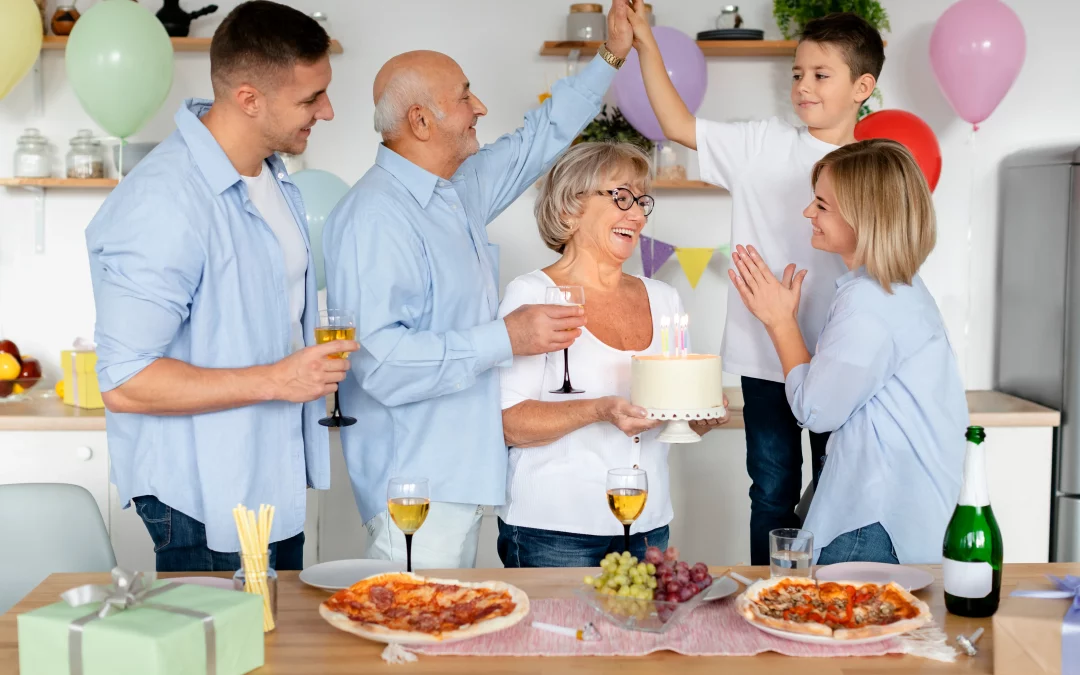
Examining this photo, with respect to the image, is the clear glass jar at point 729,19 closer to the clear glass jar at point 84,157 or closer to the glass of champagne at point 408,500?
the clear glass jar at point 84,157

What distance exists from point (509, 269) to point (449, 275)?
167 centimetres

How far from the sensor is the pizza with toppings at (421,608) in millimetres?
1471

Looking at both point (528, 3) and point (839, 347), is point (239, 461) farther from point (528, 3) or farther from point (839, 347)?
point (528, 3)

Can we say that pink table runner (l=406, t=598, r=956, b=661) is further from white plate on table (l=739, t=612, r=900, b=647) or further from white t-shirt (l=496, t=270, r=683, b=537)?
white t-shirt (l=496, t=270, r=683, b=537)

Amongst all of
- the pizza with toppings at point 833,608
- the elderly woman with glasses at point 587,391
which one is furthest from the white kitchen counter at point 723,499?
the pizza with toppings at point 833,608

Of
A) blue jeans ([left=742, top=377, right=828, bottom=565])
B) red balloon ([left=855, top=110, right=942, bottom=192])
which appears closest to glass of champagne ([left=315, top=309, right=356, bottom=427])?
blue jeans ([left=742, top=377, right=828, bottom=565])

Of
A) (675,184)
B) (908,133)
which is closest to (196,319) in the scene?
(675,184)

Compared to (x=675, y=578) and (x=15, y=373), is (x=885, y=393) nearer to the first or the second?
(x=675, y=578)

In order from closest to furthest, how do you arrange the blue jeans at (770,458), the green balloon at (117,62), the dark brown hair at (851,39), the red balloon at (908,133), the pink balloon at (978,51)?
the dark brown hair at (851,39)
the blue jeans at (770,458)
the green balloon at (117,62)
the red balloon at (908,133)
the pink balloon at (978,51)

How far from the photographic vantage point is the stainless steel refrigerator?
3.46 m

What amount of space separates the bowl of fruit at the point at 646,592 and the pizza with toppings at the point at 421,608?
0.39 ft

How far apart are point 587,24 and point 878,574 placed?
243 centimetres

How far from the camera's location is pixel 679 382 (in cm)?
203

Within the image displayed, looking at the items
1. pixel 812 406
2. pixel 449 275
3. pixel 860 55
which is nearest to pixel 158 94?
pixel 449 275
